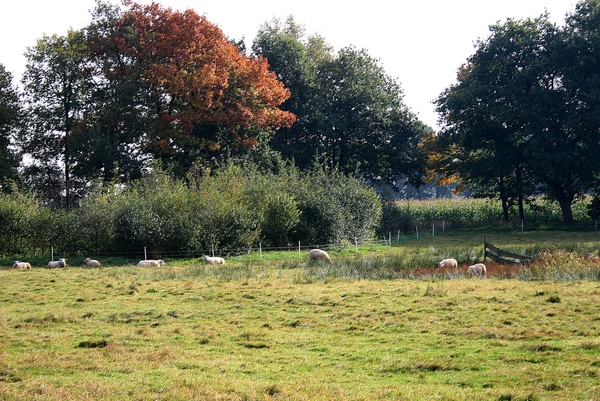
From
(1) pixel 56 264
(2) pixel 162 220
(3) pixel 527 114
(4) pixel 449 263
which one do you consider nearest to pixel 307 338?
(4) pixel 449 263

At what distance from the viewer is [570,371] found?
9773mm

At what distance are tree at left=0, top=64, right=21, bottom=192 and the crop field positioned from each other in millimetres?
23309

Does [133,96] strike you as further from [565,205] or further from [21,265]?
[565,205]

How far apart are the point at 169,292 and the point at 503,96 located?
1701 inches

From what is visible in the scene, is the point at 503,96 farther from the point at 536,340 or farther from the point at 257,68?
the point at 536,340

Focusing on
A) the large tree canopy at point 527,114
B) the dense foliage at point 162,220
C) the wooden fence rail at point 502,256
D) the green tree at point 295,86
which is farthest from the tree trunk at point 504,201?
the wooden fence rail at point 502,256

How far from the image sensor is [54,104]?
47.7 metres

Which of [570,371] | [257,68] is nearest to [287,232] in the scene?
[257,68]

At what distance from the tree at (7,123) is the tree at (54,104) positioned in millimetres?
857

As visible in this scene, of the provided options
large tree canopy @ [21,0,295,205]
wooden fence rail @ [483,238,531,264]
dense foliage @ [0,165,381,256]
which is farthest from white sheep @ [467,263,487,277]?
large tree canopy @ [21,0,295,205]

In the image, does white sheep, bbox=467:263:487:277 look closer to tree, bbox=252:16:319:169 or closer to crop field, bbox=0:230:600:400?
crop field, bbox=0:230:600:400

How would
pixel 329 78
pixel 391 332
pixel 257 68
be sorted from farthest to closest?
pixel 329 78 < pixel 257 68 < pixel 391 332

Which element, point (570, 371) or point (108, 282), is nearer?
point (570, 371)

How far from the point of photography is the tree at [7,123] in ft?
144
